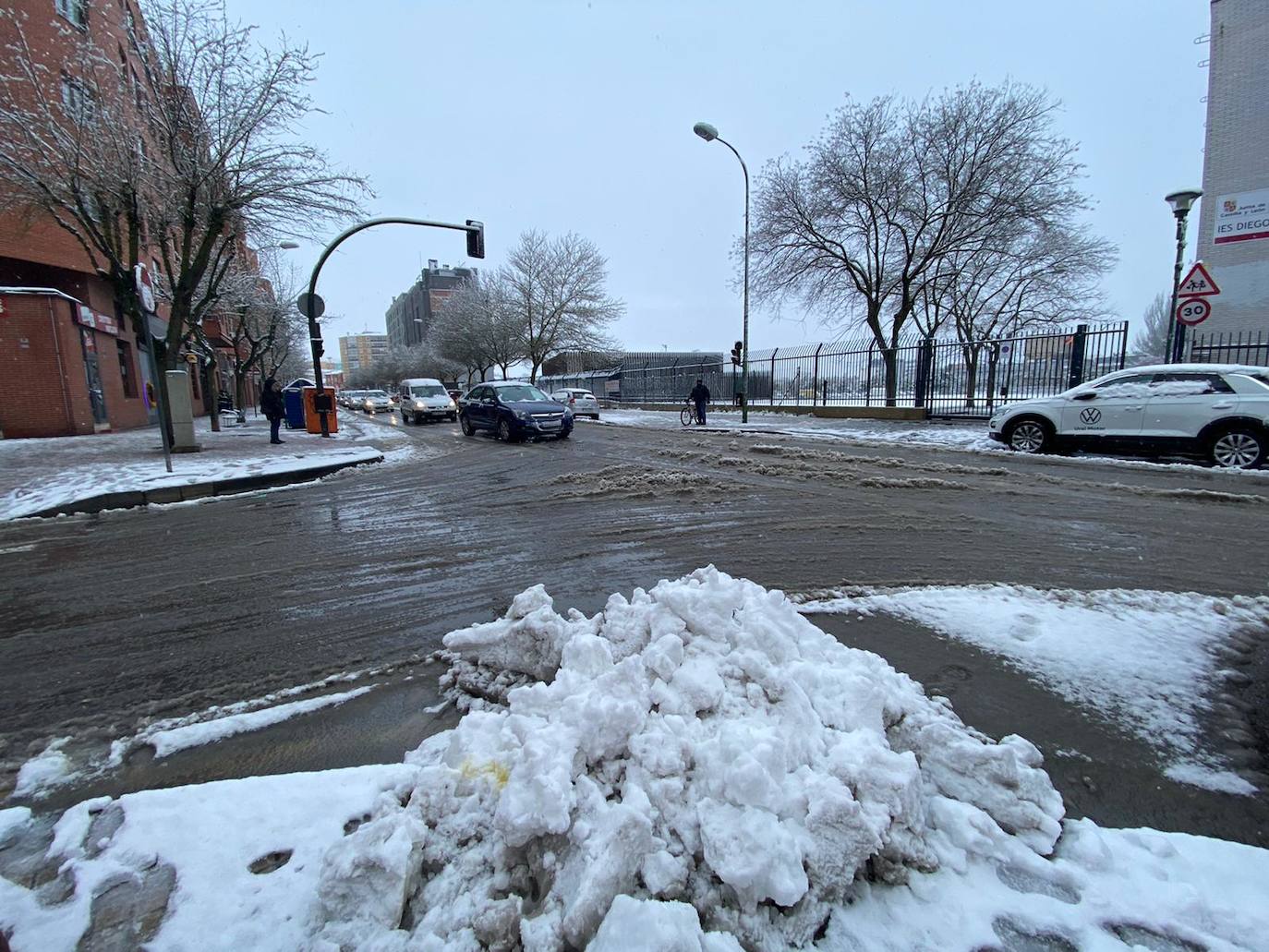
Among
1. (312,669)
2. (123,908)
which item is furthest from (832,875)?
(312,669)

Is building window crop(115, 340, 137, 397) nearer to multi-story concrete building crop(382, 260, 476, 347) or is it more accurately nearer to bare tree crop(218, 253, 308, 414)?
bare tree crop(218, 253, 308, 414)

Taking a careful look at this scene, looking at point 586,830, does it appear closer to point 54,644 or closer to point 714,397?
point 54,644

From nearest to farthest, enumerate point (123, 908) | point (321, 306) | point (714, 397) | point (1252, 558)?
point (123, 908) → point (1252, 558) → point (321, 306) → point (714, 397)

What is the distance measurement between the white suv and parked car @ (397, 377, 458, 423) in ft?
69.8

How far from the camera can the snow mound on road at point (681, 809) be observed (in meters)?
1.56

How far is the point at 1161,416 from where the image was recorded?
31.8ft

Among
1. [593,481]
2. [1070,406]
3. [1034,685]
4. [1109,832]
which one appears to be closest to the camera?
[1109,832]

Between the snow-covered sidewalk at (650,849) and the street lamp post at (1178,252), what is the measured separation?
15643 mm

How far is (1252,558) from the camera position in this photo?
460 cm

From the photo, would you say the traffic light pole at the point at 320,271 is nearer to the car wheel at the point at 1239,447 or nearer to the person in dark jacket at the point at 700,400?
the person in dark jacket at the point at 700,400

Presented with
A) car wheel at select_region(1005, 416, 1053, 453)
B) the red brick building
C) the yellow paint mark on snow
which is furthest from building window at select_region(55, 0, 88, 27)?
car wheel at select_region(1005, 416, 1053, 453)

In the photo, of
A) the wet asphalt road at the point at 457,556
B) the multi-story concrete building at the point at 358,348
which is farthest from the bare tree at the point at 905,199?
the multi-story concrete building at the point at 358,348

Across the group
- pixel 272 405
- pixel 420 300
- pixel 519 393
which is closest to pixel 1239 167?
pixel 519 393

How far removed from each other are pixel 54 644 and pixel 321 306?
1377 cm
